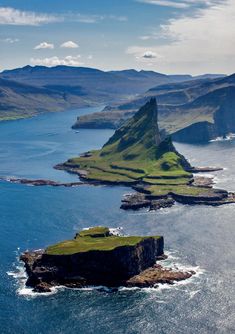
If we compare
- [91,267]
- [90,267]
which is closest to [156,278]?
[91,267]

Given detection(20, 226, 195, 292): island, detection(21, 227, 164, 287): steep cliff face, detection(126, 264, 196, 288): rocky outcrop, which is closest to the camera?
detection(126, 264, 196, 288): rocky outcrop

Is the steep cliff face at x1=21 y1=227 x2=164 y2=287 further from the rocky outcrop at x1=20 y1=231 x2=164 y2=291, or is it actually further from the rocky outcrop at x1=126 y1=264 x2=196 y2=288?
the rocky outcrop at x1=126 y1=264 x2=196 y2=288

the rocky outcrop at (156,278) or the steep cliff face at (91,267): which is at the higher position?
the steep cliff face at (91,267)

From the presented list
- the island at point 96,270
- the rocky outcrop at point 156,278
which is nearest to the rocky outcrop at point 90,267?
the island at point 96,270

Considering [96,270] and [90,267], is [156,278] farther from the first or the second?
[90,267]

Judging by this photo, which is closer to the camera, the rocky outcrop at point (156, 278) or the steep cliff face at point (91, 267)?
the rocky outcrop at point (156, 278)

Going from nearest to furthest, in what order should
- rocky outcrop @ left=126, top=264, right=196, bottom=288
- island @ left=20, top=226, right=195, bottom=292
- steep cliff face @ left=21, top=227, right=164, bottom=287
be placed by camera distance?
1. rocky outcrop @ left=126, top=264, right=196, bottom=288
2. island @ left=20, top=226, right=195, bottom=292
3. steep cliff face @ left=21, top=227, right=164, bottom=287

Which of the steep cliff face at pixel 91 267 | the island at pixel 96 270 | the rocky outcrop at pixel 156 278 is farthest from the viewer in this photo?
the steep cliff face at pixel 91 267

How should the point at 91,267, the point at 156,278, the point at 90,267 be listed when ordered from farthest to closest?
the point at 90,267
the point at 91,267
the point at 156,278

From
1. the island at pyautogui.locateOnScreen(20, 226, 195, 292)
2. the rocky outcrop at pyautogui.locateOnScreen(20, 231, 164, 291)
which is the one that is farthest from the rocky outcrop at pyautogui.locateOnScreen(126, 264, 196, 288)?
the rocky outcrop at pyautogui.locateOnScreen(20, 231, 164, 291)

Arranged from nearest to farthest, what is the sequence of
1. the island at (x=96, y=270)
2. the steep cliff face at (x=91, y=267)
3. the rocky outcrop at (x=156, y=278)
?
the rocky outcrop at (x=156, y=278), the island at (x=96, y=270), the steep cliff face at (x=91, y=267)

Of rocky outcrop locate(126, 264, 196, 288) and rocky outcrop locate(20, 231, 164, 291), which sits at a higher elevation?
rocky outcrop locate(20, 231, 164, 291)

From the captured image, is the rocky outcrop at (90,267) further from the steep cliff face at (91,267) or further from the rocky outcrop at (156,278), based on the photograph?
the rocky outcrop at (156,278)

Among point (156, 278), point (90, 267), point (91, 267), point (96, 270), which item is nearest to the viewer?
point (156, 278)
